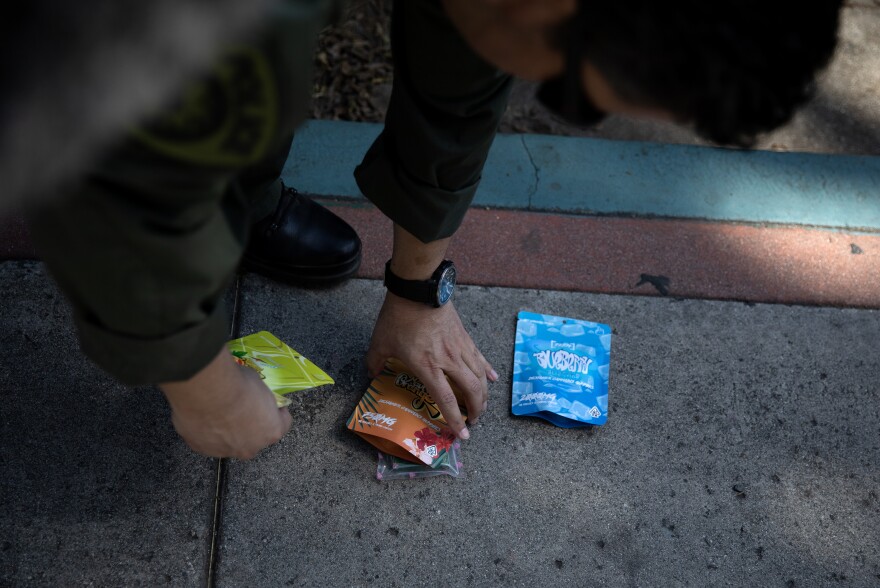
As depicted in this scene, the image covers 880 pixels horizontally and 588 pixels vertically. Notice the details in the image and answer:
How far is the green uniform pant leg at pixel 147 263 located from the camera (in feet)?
2.76

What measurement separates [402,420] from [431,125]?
0.71 meters

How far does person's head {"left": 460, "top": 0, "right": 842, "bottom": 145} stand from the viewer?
0.84 metres

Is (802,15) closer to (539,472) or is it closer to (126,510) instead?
(539,472)

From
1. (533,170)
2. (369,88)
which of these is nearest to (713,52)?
(533,170)

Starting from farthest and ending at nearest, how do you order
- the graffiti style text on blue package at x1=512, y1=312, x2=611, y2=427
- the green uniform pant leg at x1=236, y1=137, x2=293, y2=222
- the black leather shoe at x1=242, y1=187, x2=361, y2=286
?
1. the black leather shoe at x1=242, y1=187, x2=361, y2=286
2. the graffiti style text on blue package at x1=512, y1=312, x2=611, y2=427
3. the green uniform pant leg at x1=236, y1=137, x2=293, y2=222

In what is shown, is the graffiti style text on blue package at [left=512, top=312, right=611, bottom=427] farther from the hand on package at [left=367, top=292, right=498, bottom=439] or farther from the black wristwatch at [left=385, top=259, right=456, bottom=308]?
the black wristwatch at [left=385, top=259, right=456, bottom=308]

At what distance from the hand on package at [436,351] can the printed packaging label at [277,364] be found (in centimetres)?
18

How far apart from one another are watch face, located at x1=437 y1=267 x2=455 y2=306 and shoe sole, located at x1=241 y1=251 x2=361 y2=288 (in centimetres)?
36

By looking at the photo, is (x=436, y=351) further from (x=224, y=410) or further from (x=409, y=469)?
(x=224, y=410)

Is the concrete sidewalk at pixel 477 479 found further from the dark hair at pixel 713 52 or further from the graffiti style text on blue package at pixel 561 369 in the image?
the dark hair at pixel 713 52

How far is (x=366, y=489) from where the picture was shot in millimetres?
1776

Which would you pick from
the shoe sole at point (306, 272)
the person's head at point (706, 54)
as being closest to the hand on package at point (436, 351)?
the shoe sole at point (306, 272)

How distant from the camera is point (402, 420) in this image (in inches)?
70.8

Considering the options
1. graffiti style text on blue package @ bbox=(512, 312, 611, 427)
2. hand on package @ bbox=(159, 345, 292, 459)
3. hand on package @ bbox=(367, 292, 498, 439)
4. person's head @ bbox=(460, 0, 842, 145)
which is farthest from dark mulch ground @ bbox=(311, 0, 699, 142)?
person's head @ bbox=(460, 0, 842, 145)
